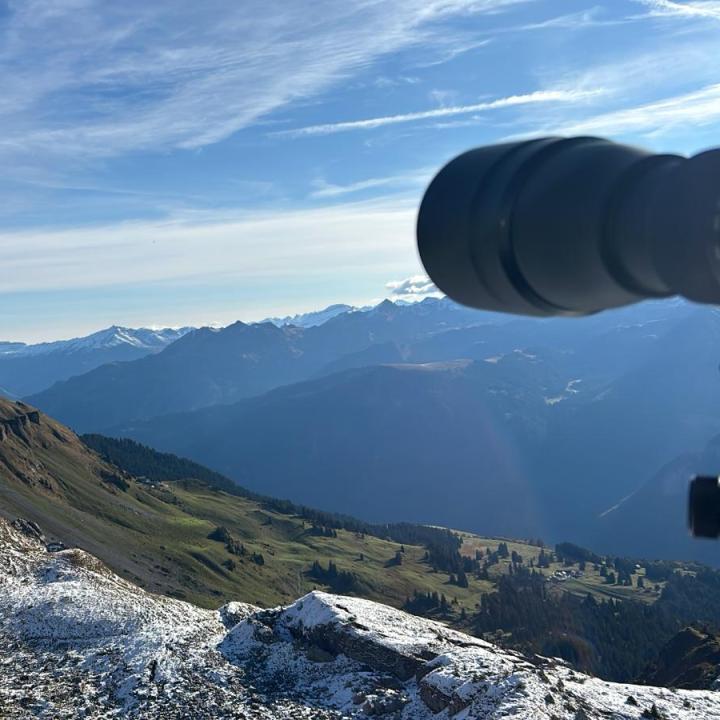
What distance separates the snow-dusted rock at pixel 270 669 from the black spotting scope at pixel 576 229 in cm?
3168

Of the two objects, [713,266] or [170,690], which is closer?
[713,266]

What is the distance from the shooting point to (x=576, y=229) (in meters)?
4.54

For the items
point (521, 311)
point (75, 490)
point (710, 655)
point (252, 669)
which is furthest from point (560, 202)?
point (75, 490)

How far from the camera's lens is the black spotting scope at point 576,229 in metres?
4.19

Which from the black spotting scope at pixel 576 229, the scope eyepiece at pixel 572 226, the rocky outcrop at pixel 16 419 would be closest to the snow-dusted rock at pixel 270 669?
the black spotting scope at pixel 576 229

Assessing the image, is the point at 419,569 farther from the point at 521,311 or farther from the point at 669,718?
the point at 521,311

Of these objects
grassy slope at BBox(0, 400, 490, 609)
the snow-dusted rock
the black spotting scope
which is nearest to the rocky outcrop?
grassy slope at BBox(0, 400, 490, 609)

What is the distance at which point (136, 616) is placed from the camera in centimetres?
4556

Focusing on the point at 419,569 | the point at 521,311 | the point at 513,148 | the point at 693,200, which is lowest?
the point at 419,569

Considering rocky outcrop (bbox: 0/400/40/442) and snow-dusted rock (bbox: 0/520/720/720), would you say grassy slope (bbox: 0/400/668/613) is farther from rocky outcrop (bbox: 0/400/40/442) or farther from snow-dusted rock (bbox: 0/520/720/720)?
snow-dusted rock (bbox: 0/520/720/720)

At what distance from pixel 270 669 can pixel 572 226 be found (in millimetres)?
40951

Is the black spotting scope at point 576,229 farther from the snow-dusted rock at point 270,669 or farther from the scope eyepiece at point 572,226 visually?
the snow-dusted rock at point 270,669

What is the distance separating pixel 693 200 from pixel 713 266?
431 mm

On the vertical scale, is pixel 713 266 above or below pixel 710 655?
above
